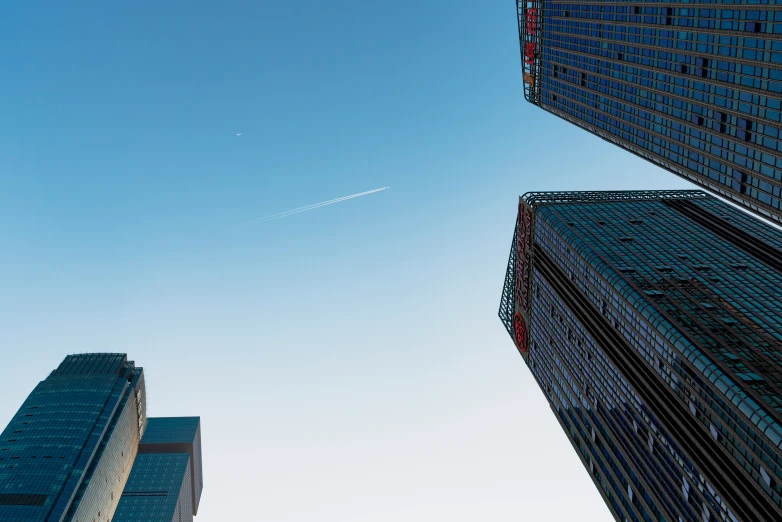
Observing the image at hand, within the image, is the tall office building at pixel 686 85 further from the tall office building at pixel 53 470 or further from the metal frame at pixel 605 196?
the tall office building at pixel 53 470

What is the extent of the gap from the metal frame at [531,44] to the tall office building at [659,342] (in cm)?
2739

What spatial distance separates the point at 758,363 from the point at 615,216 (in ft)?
211

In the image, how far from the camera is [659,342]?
9012cm

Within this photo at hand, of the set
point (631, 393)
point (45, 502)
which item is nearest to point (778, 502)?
point (631, 393)

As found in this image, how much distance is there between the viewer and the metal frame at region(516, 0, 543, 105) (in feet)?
459

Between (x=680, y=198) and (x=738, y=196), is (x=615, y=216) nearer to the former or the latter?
(x=680, y=198)

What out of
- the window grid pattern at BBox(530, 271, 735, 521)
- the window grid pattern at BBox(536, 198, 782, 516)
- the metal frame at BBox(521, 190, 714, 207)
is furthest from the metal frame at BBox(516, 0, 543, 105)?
the window grid pattern at BBox(530, 271, 735, 521)

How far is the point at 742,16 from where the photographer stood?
7506cm

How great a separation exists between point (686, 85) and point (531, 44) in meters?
62.8

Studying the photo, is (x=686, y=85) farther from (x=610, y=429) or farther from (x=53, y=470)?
(x=53, y=470)

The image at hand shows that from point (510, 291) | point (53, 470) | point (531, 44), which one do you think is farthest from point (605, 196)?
point (53, 470)

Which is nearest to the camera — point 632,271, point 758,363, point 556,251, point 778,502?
point 778,502

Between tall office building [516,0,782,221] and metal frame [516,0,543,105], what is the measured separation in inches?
359

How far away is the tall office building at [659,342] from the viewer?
246 ft
